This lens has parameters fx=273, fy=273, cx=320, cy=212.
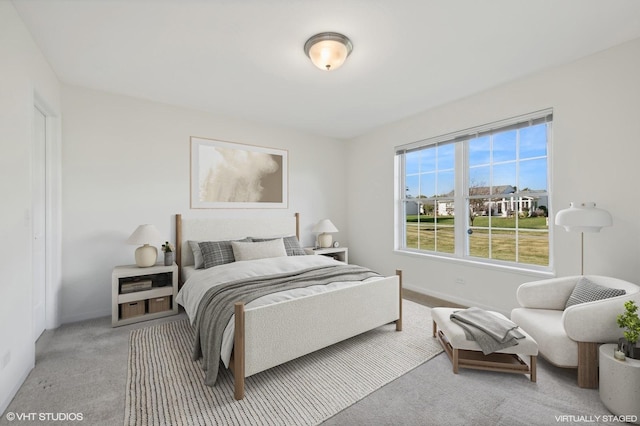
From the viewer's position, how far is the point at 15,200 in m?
1.88

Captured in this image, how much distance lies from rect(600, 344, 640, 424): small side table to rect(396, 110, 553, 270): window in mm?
1415

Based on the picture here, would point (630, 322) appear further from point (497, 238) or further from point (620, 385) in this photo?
point (497, 238)

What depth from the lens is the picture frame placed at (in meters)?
3.73

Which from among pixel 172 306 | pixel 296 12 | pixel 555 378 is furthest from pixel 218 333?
pixel 555 378

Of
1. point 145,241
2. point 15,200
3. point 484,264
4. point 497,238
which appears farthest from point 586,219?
point 15,200

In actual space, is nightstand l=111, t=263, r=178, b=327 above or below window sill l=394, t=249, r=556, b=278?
below

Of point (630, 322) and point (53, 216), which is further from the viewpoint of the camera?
point (53, 216)

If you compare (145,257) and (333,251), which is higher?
(145,257)

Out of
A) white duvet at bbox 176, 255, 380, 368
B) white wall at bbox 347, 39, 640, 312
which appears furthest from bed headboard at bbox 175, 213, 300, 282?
white wall at bbox 347, 39, 640, 312

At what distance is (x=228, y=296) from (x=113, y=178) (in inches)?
87.7

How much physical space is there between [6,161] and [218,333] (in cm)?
177

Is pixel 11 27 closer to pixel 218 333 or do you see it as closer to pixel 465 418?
pixel 218 333

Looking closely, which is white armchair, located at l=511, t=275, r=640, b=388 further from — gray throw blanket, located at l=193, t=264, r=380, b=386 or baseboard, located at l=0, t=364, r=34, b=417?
baseboard, located at l=0, t=364, r=34, b=417

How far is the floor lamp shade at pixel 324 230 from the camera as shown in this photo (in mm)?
4480
